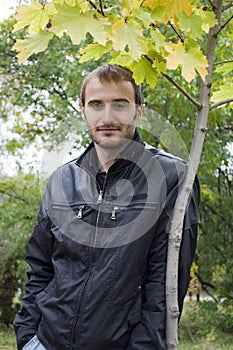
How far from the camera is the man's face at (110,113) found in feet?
6.86

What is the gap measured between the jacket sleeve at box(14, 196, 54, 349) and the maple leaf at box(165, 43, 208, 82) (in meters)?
0.84

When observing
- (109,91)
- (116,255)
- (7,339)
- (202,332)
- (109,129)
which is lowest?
(7,339)

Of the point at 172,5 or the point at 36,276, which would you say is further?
the point at 36,276

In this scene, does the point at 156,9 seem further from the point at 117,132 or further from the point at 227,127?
the point at 227,127

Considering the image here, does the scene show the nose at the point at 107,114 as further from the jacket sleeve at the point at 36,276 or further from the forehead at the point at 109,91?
the jacket sleeve at the point at 36,276

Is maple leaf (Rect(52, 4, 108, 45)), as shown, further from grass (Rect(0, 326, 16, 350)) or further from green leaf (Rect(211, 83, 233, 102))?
grass (Rect(0, 326, 16, 350))

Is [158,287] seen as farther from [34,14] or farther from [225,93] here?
[34,14]

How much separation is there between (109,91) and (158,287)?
70 cm

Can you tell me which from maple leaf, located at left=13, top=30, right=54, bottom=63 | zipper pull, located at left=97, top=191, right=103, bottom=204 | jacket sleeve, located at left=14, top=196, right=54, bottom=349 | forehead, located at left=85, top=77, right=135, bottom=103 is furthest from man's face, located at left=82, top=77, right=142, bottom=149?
jacket sleeve, located at left=14, top=196, right=54, bottom=349

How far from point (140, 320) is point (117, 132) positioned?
64cm

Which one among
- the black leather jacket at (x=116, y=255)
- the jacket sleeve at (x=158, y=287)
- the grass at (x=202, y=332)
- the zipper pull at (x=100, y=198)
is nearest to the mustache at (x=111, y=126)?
the black leather jacket at (x=116, y=255)

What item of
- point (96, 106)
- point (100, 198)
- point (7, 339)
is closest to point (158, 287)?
point (100, 198)

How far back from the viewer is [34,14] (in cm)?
188

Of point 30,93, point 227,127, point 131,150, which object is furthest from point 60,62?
point 131,150
